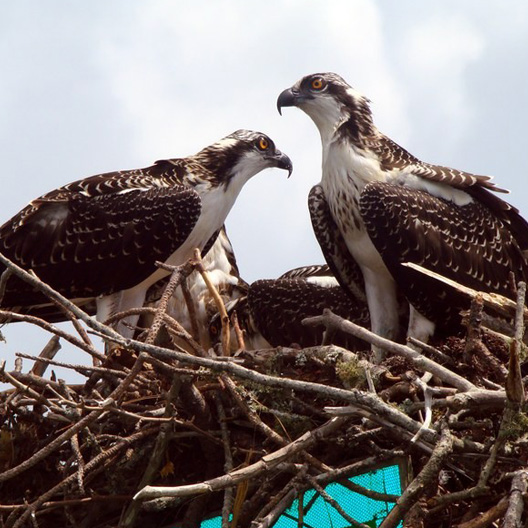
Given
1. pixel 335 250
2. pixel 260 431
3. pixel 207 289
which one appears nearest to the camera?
pixel 260 431

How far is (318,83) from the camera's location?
895 cm

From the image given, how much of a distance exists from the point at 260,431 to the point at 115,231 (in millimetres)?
3197

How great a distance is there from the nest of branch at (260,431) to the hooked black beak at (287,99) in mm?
2828

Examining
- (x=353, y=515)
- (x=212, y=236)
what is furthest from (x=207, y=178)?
(x=353, y=515)

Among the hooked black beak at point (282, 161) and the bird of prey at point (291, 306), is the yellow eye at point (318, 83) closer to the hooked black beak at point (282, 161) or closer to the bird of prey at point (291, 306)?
the hooked black beak at point (282, 161)

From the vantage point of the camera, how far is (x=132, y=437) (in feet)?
19.6

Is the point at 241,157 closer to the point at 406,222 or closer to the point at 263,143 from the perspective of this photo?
the point at 263,143

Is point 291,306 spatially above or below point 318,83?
below

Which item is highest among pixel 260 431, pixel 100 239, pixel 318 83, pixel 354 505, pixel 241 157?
pixel 318 83

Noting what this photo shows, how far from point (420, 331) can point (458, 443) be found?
9.40 feet

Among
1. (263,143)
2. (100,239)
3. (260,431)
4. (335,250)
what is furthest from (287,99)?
(260,431)

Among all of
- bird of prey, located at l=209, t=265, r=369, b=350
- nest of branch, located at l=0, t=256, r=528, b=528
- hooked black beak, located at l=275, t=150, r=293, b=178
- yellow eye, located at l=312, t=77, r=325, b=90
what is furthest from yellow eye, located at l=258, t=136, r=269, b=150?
nest of branch, located at l=0, t=256, r=528, b=528

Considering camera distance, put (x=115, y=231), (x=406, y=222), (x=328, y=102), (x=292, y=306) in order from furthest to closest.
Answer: (x=292, y=306)
(x=328, y=102)
(x=115, y=231)
(x=406, y=222)

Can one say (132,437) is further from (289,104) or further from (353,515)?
(289,104)
